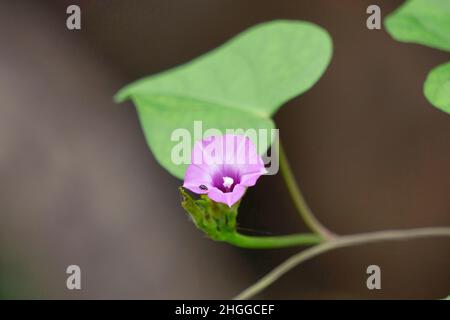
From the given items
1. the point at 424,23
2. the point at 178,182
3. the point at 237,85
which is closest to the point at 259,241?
the point at 237,85

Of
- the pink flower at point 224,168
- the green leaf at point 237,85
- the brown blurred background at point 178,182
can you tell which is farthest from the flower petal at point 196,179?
the brown blurred background at point 178,182

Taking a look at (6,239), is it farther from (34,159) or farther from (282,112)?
(282,112)

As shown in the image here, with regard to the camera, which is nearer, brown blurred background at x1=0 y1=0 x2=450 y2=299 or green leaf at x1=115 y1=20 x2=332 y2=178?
green leaf at x1=115 y1=20 x2=332 y2=178

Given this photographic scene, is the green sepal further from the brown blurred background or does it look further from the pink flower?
the brown blurred background

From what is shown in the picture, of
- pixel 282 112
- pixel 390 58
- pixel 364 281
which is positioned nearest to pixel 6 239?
pixel 282 112

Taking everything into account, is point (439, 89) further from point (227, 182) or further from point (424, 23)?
point (227, 182)

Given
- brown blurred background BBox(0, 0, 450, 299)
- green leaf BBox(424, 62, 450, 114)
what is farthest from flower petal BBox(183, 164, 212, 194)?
brown blurred background BBox(0, 0, 450, 299)

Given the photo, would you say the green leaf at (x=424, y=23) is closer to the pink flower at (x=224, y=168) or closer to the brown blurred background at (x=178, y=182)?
the pink flower at (x=224, y=168)
